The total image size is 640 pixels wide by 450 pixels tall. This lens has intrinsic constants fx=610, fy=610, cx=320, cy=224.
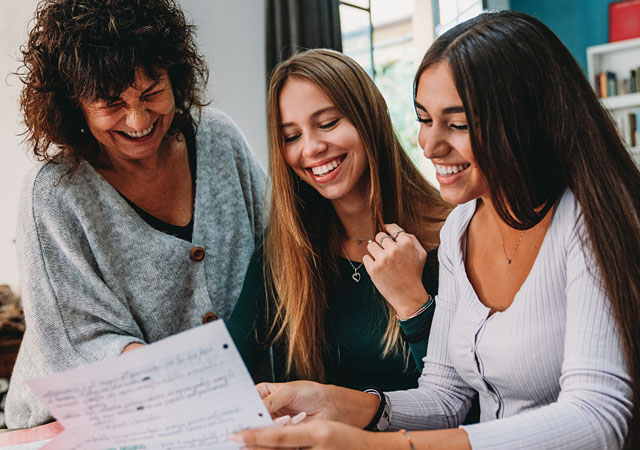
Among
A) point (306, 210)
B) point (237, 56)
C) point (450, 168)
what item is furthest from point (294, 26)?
point (450, 168)

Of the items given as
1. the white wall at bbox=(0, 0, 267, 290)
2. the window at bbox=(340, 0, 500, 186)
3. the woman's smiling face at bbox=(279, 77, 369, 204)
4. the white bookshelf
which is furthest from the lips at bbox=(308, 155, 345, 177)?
the white bookshelf

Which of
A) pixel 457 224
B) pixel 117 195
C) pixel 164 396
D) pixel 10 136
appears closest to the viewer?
pixel 164 396

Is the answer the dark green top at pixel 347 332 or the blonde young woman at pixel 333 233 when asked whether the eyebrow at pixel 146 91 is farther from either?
the dark green top at pixel 347 332

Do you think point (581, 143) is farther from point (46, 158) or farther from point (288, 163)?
point (46, 158)

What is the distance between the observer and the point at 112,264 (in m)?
1.38

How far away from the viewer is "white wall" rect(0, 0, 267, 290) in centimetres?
260

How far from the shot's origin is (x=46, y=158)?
1369mm

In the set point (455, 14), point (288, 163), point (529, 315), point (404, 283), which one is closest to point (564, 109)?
point (529, 315)

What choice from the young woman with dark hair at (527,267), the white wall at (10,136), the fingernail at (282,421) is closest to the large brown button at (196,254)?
the young woman with dark hair at (527,267)

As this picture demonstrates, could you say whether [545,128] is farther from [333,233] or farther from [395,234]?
[333,233]

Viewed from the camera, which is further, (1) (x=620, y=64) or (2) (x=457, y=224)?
(1) (x=620, y=64)

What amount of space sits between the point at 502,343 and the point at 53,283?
2.96ft

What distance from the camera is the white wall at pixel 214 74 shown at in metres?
2.60

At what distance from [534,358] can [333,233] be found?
0.69 m
